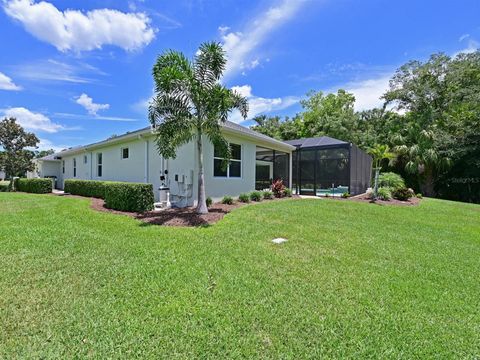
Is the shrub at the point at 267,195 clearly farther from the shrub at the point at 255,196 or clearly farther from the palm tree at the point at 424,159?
the palm tree at the point at 424,159

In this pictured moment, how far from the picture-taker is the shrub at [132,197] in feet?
30.3

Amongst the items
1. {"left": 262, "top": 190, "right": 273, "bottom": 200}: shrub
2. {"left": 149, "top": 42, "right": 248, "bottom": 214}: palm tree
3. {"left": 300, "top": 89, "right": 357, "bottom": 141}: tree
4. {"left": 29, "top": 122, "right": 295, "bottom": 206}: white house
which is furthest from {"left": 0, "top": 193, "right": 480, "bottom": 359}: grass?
{"left": 300, "top": 89, "right": 357, "bottom": 141}: tree

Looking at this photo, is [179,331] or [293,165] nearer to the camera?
[179,331]

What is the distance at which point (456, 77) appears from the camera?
25.6 meters

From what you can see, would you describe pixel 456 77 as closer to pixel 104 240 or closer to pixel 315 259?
pixel 315 259

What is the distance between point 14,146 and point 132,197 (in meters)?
17.1

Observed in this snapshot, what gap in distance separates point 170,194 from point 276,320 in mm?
9067

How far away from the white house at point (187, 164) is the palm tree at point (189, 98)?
1943mm

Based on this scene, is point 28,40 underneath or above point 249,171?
above

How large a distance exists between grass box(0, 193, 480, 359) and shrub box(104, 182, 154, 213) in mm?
2324

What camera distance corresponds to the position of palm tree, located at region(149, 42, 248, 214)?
8016mm

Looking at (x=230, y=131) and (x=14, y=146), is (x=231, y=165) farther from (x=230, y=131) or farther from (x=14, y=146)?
(x=14, y=146)

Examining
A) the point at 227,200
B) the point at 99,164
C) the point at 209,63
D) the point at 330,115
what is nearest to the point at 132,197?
the point at 227,200

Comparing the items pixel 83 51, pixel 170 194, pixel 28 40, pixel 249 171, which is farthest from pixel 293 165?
pixel 28 40
